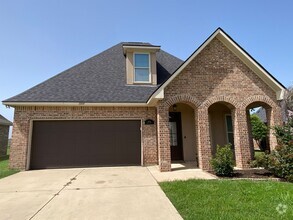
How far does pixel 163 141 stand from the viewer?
8.94 metres

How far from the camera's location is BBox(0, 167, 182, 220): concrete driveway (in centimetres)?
434

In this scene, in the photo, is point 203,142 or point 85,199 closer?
point 85,199

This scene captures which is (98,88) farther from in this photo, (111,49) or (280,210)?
(280,210)

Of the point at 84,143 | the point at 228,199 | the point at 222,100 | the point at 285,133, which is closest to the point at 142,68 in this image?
the point at 222,100

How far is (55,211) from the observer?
4.55m

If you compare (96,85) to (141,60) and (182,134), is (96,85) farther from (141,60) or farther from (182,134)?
(182,134)

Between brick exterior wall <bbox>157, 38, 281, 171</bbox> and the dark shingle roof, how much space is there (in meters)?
2.41

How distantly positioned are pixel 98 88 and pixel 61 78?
2585mm

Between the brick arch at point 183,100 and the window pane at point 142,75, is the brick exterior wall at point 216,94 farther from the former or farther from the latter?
the window pane at point 142,75

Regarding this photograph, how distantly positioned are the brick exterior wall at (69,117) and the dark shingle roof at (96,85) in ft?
1.86

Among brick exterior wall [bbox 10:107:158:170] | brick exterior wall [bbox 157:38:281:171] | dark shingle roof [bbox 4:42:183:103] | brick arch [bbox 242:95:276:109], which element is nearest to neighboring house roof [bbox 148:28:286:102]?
brick exterior wall [bbox 157:38:281:171]

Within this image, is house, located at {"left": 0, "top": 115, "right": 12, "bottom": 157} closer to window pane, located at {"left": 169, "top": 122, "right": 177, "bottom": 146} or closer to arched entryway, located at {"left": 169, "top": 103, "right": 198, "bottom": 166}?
window pane, located at {"left": 169, "top": 122, "right": 177, "bottom": 146}

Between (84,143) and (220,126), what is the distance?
8.35 metres

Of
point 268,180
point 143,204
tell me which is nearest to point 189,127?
point 268,180
